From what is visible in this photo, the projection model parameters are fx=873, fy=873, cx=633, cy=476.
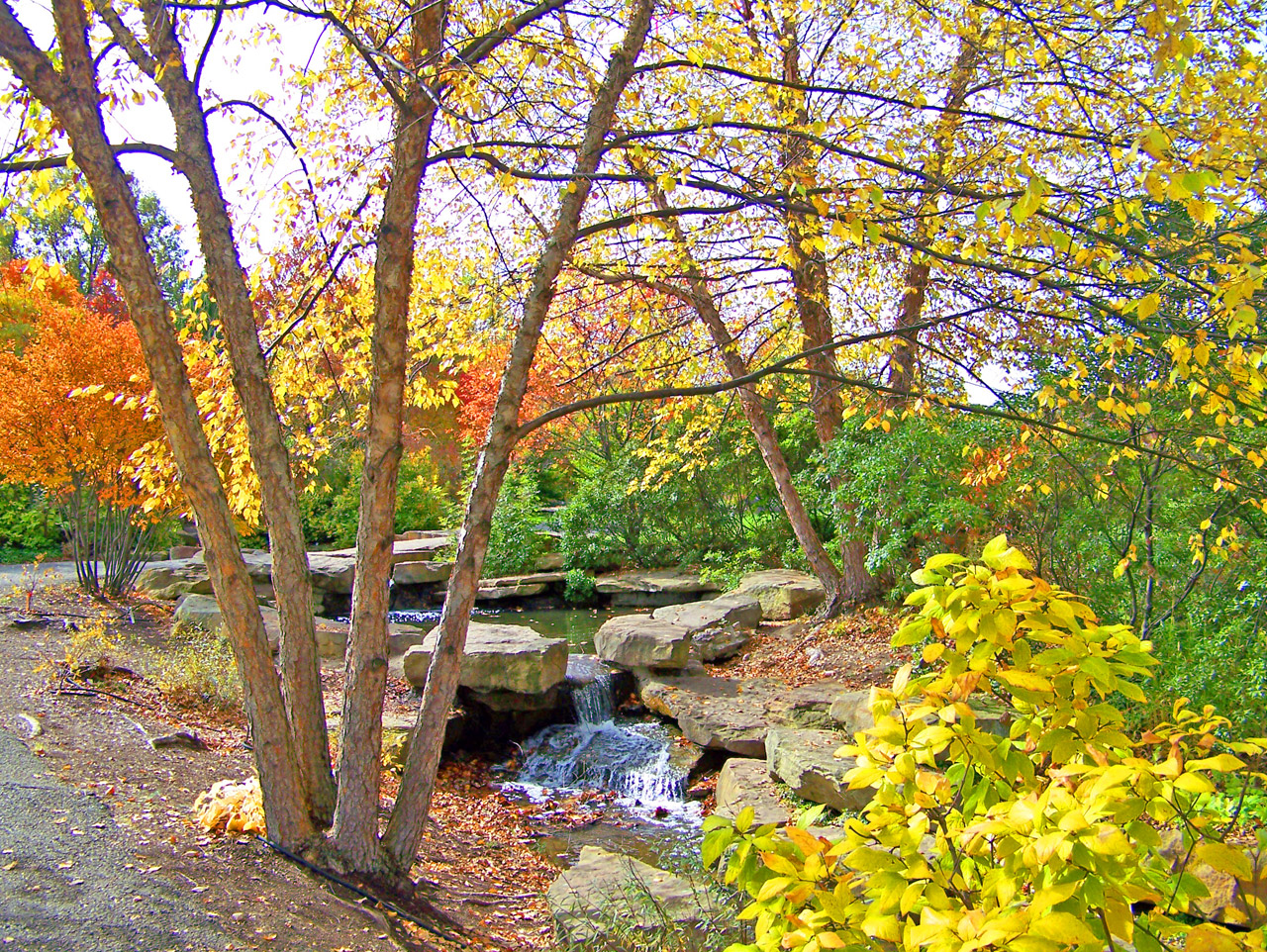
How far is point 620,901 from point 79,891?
2.06 m

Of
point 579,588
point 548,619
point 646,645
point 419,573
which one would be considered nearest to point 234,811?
point 646,645

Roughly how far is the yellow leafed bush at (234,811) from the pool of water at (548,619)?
6863mm

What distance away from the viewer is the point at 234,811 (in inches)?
154

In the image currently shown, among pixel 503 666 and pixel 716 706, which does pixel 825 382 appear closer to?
pixel 716 706

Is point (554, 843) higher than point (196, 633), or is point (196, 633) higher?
point (196, 633)

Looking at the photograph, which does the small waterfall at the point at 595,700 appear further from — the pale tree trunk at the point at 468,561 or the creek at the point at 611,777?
the pale tree trunk at the point at 468,561

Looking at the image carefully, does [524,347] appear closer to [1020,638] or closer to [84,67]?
[84,67]

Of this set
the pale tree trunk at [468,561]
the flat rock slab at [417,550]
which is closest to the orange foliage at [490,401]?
the flat rock slab at [417,550]

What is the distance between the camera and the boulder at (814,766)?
5414 mm

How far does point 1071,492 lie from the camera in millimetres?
6598

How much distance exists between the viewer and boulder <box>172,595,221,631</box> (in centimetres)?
887

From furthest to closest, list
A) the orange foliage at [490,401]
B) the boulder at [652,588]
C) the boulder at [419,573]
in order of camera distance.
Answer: the orange foliage at [490,401]
the boulder at [419,573]
the boulder at [652,588]

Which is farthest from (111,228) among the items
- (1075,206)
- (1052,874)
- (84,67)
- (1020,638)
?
(1075,206)

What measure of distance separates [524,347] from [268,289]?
7.96 feet
